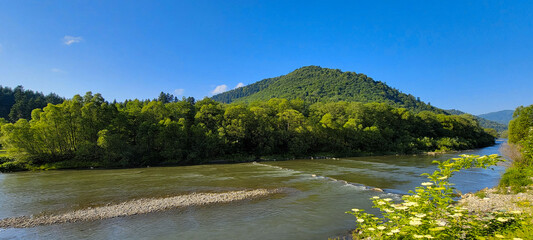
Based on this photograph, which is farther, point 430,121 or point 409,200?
point 430,121

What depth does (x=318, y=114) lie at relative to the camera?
81.4 metres

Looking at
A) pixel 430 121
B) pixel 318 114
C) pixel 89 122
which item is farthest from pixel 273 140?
→ pixel 430 121

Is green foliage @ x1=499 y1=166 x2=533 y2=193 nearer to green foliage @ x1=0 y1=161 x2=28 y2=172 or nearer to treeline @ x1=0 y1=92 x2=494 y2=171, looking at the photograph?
treeline @ x1=0 y1=92 x2=494 y2=171

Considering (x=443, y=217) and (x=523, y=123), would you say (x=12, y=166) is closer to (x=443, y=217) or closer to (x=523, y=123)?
(x=443, y=217)

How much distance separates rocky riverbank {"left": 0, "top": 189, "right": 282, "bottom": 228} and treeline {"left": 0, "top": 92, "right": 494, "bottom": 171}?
29.9 metres

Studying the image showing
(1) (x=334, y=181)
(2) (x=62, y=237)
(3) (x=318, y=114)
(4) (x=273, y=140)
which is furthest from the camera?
(3) (x=318, y=114)

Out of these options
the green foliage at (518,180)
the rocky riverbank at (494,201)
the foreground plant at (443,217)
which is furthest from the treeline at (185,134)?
the foreground plant at (443,217)

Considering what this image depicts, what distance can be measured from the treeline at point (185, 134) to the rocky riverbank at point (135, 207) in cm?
2990

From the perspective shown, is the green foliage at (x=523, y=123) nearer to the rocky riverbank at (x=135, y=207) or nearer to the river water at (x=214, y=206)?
the river water at (x=214, y=206)

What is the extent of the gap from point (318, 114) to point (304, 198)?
205ft

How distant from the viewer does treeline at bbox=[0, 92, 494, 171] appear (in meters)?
44.2

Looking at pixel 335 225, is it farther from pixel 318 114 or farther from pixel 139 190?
pixel 318 114

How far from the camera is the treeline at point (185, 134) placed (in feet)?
145

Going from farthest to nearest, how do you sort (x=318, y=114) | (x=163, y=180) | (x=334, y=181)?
1. (x=318, y=114)
2. (x=163, y=180)
3. (x=334, y=181)
